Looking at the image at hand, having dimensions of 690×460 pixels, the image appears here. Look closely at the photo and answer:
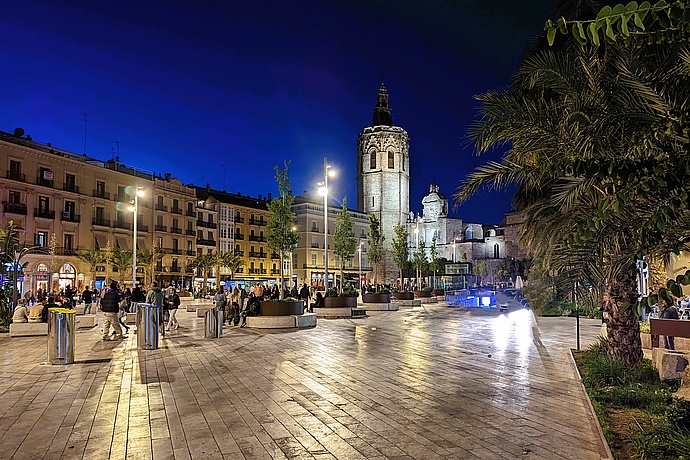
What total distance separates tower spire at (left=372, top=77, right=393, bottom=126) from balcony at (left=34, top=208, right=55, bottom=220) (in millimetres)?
61813

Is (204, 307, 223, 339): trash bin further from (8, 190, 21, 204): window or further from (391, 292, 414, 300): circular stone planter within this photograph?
(8, 190, 21, 204): window

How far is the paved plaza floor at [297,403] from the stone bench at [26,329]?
2.61 m

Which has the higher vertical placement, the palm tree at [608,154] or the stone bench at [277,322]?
the palm tree at [608,154]

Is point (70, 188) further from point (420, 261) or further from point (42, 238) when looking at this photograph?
point (420, 261)

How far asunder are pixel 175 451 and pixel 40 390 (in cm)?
436

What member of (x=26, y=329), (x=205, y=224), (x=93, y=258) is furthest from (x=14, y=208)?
(x=26, y=329)

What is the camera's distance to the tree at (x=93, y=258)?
47438 mm

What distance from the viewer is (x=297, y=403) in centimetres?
764

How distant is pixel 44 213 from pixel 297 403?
4811 cm

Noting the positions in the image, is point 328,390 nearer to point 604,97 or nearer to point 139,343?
point 604,97

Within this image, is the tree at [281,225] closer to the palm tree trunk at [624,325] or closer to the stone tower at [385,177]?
the palm tree trunk at [624,325]

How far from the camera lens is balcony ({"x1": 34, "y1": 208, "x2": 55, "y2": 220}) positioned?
4744 cm

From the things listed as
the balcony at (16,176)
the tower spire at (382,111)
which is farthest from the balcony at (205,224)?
the tower spire at (382,111)

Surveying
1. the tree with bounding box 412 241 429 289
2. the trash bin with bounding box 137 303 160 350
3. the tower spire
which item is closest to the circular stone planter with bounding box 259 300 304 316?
the trash bin with bounding box 137 303 160 350
